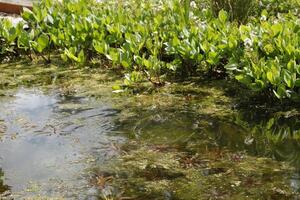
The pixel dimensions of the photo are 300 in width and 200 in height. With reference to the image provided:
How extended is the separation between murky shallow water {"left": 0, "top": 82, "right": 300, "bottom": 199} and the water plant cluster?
1.63ft

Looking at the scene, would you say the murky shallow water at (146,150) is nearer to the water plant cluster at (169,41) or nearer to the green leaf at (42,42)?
the water plant cluster at (169,41)

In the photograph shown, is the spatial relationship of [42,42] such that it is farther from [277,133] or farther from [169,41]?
[277,133]

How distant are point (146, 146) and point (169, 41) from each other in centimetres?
204

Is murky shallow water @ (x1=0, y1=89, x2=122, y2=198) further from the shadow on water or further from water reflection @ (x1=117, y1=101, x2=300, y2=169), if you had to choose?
water reflection @ (x1=117, y1=101, x2=300, y2=169)

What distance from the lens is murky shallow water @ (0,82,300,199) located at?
2.70 metres

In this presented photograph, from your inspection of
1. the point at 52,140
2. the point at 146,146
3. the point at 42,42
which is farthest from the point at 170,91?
the point at 42,42

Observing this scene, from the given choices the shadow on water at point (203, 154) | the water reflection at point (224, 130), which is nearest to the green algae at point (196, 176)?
the shadow on water at point (203, 154)

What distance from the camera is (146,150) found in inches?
126

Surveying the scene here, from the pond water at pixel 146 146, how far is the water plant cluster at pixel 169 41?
0.95ft

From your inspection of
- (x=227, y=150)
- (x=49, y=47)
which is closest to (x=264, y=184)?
(x=227, y=150)

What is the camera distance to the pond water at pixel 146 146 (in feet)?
8.84

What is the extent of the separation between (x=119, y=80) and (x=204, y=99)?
3.33 ft

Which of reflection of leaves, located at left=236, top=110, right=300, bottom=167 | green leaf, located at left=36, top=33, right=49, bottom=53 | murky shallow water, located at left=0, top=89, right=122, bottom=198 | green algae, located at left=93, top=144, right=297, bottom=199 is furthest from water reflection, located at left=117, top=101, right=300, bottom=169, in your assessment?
green leaf, located at left=36, top=33, right=49, bottom=53

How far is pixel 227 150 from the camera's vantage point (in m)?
3.15
